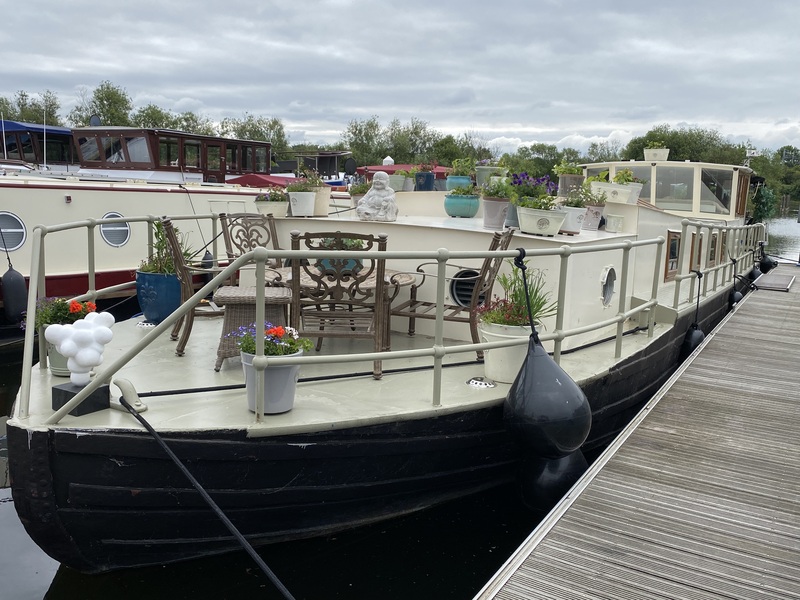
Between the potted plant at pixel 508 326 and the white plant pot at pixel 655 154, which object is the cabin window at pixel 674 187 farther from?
the potted plant at pixel 508 326

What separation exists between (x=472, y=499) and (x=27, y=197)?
31.5ft

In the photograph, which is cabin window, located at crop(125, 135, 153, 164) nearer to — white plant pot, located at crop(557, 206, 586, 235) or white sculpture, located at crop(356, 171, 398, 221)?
white sculpture, located at crop(356, 171, 398, 221)

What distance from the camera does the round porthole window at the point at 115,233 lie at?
12.3m

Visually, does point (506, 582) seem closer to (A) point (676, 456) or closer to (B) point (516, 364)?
(B) point (516, 364)

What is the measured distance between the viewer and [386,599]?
4.27 m

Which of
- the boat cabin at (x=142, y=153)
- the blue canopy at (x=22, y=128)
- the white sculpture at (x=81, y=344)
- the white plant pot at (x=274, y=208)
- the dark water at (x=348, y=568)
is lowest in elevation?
the dark water at (x=348, y=568)

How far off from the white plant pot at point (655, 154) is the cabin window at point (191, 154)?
10.7 metres

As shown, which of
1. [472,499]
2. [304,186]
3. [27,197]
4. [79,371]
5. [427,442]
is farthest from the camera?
[27,197]

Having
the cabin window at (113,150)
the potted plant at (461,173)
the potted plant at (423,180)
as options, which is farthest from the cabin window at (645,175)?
the cabin window at (113,150)

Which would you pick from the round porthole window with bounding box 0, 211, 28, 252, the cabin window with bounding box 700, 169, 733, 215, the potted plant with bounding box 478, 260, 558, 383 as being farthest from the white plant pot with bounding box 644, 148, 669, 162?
the round porthole window with bounding box 0, 211, 28, 252

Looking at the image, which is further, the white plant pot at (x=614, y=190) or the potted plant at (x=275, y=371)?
the white plant pot at (x=614, y=190)

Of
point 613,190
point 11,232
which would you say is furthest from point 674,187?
point 11,232

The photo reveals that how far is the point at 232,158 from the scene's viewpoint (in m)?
19.1

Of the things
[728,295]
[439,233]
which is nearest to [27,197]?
[439,233]
